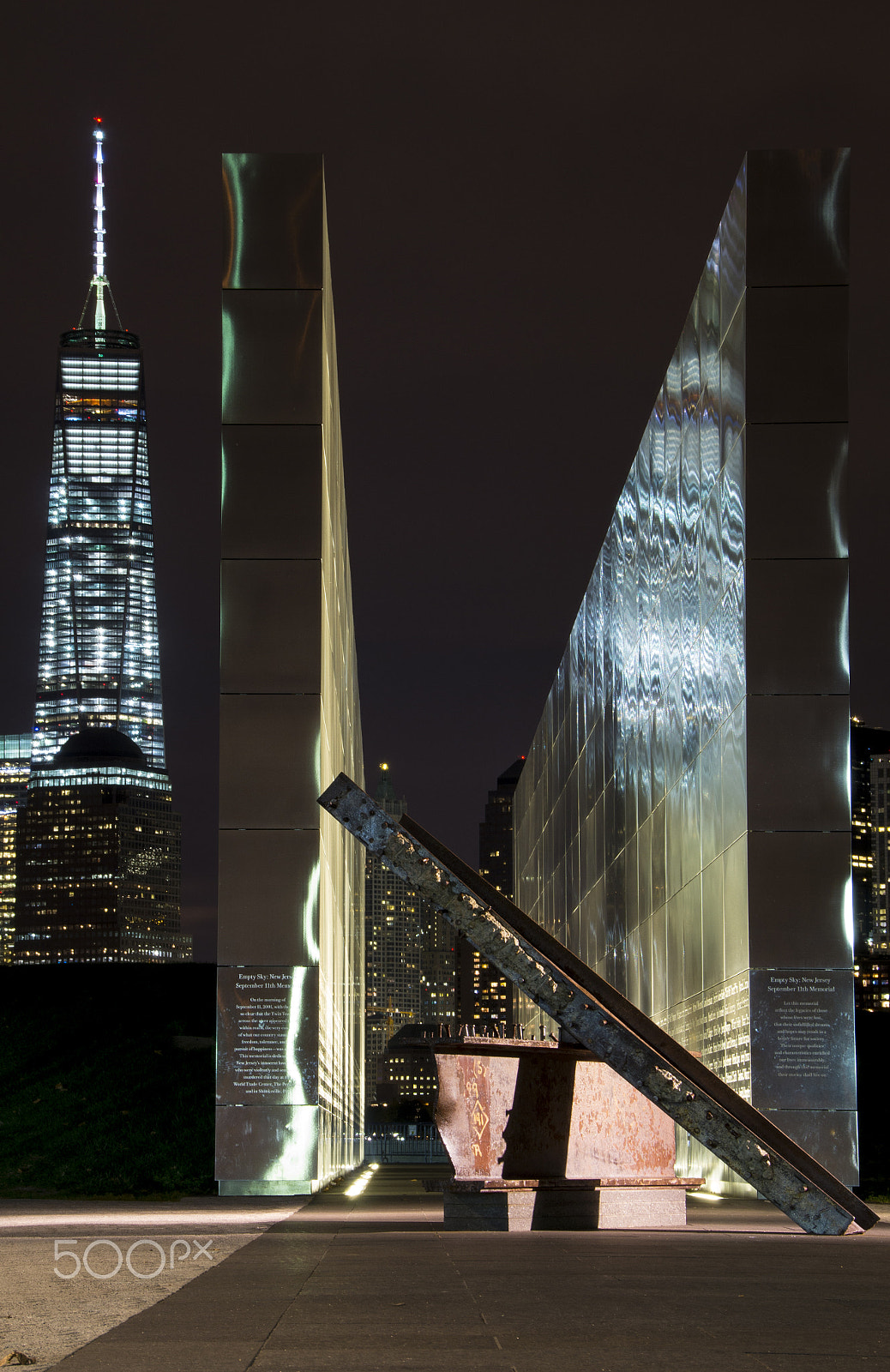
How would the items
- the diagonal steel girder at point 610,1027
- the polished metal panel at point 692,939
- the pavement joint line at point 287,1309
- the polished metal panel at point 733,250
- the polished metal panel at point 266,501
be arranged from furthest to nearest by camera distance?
the polished metal panel at point 692,939
the polished metal panel at point 266,501
the polished metal panel at point 733,250
the diagonal steel girder at point 610,1027
the pavement joint line at point 287,1309

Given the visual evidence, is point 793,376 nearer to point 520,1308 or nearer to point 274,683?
point 274,683

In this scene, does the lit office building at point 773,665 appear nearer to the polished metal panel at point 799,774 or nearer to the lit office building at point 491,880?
the polished metal panel at point 799,774

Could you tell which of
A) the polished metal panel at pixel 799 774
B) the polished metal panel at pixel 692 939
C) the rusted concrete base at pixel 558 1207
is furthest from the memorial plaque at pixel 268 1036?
the rusted concrete base at pixel 558 1207

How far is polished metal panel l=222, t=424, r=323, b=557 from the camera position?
2134 centimetres

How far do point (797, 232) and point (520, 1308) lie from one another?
52.9 ft

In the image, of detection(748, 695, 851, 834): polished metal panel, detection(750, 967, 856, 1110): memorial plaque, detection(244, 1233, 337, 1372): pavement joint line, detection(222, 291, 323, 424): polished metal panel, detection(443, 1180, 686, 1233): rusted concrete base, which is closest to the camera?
detection(244, 1233, 337, 1372): pavement joint line

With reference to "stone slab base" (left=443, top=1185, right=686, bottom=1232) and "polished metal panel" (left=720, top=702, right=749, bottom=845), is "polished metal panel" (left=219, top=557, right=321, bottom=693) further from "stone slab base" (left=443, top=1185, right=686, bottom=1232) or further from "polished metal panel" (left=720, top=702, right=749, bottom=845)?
"stone slab base" (left=443, top=1185, right=686, bottom=1232)

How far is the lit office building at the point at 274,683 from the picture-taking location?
20.3 meters

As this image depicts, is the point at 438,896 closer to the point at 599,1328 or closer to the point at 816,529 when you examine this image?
the point at 599,1328

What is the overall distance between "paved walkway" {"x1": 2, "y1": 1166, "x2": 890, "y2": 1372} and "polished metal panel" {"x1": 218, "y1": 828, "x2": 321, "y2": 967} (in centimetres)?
810

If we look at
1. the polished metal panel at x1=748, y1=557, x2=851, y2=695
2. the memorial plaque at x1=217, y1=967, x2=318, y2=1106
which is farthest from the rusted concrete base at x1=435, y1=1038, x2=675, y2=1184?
the polished metal panel at x1=748, y1=557, x2=851, y2=695

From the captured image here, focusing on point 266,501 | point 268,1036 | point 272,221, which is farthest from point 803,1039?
point 272,221

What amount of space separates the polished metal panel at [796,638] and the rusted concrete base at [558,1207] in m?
8.03

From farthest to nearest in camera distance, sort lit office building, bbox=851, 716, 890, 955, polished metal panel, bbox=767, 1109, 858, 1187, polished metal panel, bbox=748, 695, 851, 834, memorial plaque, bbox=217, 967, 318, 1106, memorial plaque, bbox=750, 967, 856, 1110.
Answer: lit office building, bbox=851, 716, 890, 955, memorial plaque, bbox=217, 967, 318, 1106, polished metal panel, bbox=748, 695, 851, 834, memorial plaque, bbox=750, 967, 856, 1110, polished metal panel, bbox=767, 1109, 858, 1187
